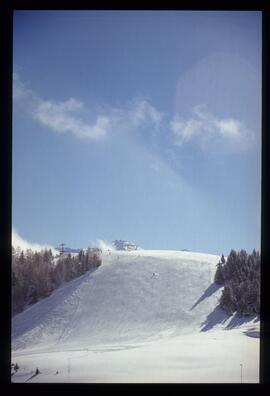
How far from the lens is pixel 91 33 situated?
2344 mm

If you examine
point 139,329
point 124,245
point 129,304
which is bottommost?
point 139,329

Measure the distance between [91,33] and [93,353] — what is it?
6.51 ft

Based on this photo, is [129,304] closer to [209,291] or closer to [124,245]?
[124,245]

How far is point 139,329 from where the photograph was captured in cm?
233

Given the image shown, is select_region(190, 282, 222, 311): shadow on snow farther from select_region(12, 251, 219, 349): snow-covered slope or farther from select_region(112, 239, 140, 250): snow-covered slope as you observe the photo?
select_region(112, 239, 140, 250): snow-covered slope

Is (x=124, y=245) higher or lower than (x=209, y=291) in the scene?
higher

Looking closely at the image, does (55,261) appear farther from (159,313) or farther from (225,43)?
(225,43)

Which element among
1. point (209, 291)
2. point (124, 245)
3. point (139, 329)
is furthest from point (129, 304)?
point (209, 291)

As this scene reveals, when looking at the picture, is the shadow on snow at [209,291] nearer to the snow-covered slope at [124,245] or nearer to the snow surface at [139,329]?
the snow surface at [139,329]

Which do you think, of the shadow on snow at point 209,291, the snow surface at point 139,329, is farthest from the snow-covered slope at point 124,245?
the shadow on snow at point 209,291

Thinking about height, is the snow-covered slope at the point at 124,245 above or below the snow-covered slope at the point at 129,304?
above

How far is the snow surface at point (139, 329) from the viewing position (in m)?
2.32
